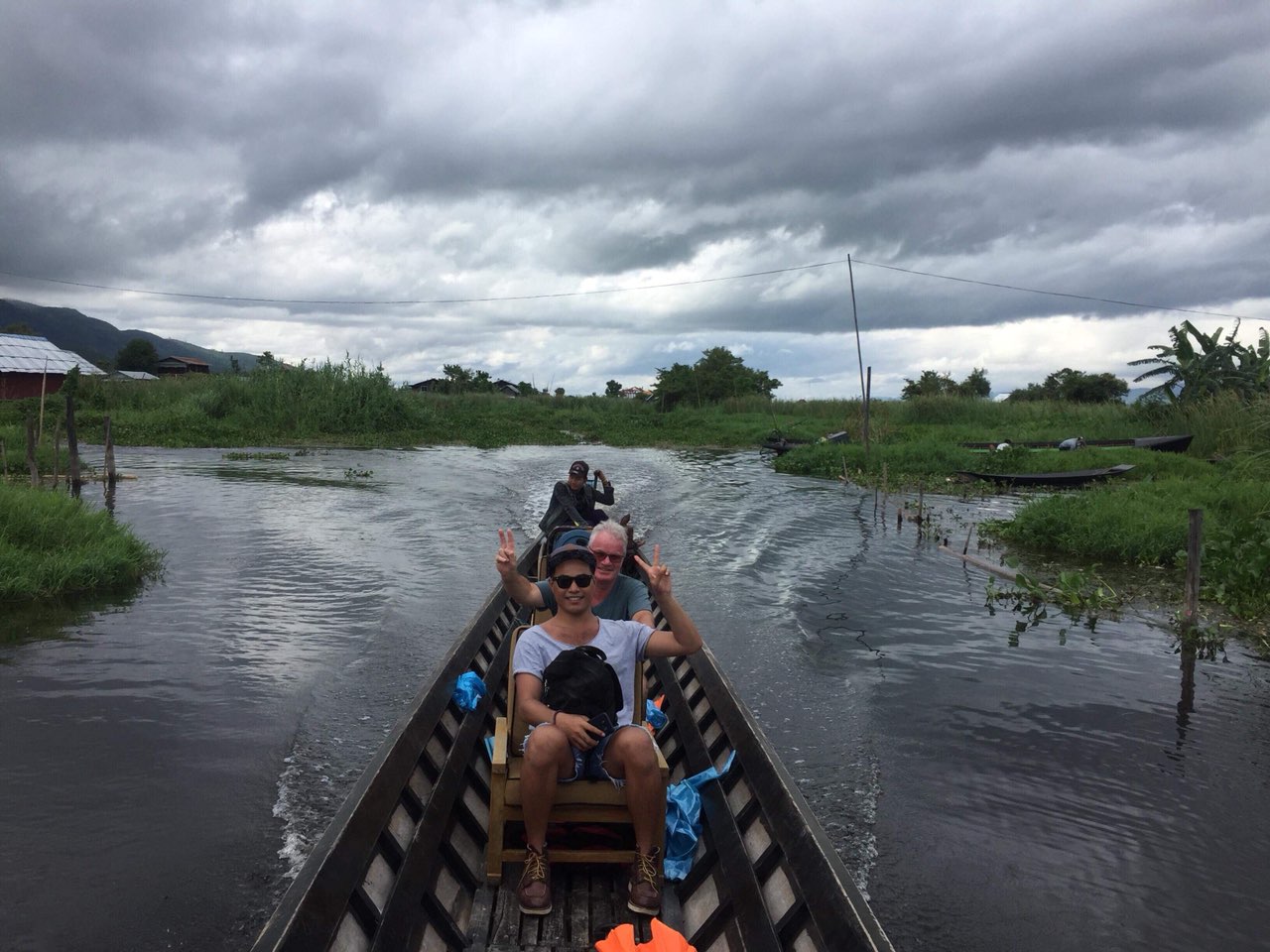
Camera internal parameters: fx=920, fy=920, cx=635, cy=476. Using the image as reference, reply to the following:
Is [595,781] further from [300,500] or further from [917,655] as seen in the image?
[300,500]

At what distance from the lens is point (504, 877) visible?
4297 mm

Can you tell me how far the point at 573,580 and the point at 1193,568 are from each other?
8.97 m

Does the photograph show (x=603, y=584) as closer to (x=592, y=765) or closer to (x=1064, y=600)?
(x=592, y=765)

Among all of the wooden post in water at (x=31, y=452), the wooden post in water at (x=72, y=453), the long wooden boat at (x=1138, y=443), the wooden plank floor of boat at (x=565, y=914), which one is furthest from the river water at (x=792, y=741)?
the long wooden boat at (x=1138, y=443)

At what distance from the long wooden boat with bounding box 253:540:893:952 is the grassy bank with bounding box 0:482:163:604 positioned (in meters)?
8.32

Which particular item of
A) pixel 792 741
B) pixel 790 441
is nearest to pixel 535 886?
pixel 792 741

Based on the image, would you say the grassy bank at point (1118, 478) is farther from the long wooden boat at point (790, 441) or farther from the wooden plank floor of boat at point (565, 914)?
the wooden plank floor of boat at point (565, 914)

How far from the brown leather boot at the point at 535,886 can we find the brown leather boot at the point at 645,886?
0.37m

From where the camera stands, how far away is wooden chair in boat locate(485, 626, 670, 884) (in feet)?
13.4

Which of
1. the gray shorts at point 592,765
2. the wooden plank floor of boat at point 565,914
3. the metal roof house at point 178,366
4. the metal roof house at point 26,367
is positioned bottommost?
the wooden plank floor of boat at point 565,914

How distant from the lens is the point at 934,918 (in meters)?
5.38

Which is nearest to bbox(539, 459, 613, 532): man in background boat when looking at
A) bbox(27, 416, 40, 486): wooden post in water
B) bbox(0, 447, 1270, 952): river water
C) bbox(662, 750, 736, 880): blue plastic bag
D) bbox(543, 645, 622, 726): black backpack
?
bbox(0, 447, 1270, 952): river water

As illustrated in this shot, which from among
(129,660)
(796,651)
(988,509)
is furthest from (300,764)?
(988,509)

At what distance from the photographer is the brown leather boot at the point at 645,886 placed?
13.1 ft
